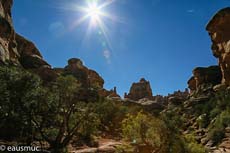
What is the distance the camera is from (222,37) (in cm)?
5781

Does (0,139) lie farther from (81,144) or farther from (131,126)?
(131,126)

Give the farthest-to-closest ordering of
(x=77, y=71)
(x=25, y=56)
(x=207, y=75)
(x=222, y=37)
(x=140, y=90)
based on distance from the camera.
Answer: (x=140, y=90) < (x=207, y=75) < (x=77, y=71) < (x=25, y=56) < (x=222, y=37)

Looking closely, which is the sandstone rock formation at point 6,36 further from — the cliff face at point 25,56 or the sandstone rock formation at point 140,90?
the sandstone rock formation at point 140,90

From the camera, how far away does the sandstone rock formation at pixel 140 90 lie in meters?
108

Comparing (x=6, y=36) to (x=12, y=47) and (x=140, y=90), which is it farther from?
(x=140, y=90)

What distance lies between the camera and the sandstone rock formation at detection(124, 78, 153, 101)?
108 m

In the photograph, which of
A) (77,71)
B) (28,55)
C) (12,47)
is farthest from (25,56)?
(77,71)

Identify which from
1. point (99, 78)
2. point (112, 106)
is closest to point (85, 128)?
point (112, 106)

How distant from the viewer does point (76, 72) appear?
203ft

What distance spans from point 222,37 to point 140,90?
5572cm

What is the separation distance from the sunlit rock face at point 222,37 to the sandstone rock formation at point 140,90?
50.0 metres

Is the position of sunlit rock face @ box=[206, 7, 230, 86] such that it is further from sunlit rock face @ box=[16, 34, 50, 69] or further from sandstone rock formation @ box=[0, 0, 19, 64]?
sandstone rock formation @ box=[0, 0, 19, 64]

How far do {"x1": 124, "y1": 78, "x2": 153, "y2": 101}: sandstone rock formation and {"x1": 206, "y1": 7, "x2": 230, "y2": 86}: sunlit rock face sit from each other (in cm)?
5001

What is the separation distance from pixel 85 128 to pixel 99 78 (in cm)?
6172
